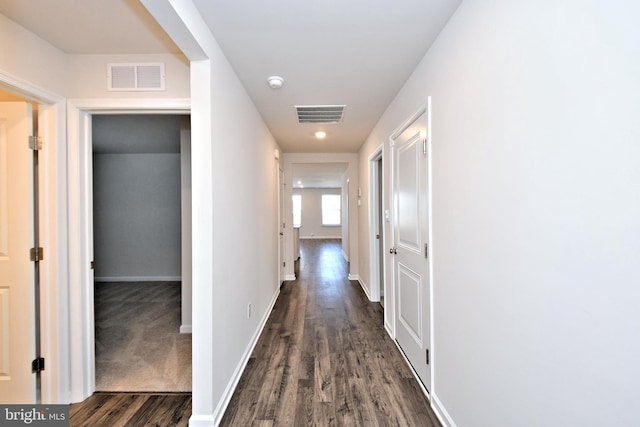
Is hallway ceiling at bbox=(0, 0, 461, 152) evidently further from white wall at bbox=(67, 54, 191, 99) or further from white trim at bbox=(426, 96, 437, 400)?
white trim at bbox=(426, 96, 437, 400)

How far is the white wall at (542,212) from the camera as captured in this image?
0.71 metres

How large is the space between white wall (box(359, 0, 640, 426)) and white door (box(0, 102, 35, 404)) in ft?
8.71

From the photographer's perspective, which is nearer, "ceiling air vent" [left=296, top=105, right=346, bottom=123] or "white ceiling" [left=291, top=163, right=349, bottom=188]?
"ceiling air vent" [left=296, top=105, right=346, bottom=123]

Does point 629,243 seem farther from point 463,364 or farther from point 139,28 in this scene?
point 139,28

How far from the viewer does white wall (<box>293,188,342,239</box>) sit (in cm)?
1260

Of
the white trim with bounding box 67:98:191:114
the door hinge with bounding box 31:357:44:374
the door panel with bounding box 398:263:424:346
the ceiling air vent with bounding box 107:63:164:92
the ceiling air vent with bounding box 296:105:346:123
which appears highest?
the ceiling air vent with bounding box 296:105:346:123

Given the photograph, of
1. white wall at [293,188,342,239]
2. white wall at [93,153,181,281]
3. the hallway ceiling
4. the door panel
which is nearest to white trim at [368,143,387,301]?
the door panel

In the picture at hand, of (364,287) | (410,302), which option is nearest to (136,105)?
(410,302)

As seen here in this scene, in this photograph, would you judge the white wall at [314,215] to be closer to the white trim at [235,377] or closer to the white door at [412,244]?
Answer: the white trim at [235,377]

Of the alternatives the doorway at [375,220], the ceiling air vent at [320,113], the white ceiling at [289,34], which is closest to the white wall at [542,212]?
the white ceiling at [289,34]

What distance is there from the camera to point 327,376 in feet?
7.23

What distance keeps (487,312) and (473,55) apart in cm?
122

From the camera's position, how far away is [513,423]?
3.65ft

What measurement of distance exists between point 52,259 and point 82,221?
29cm
